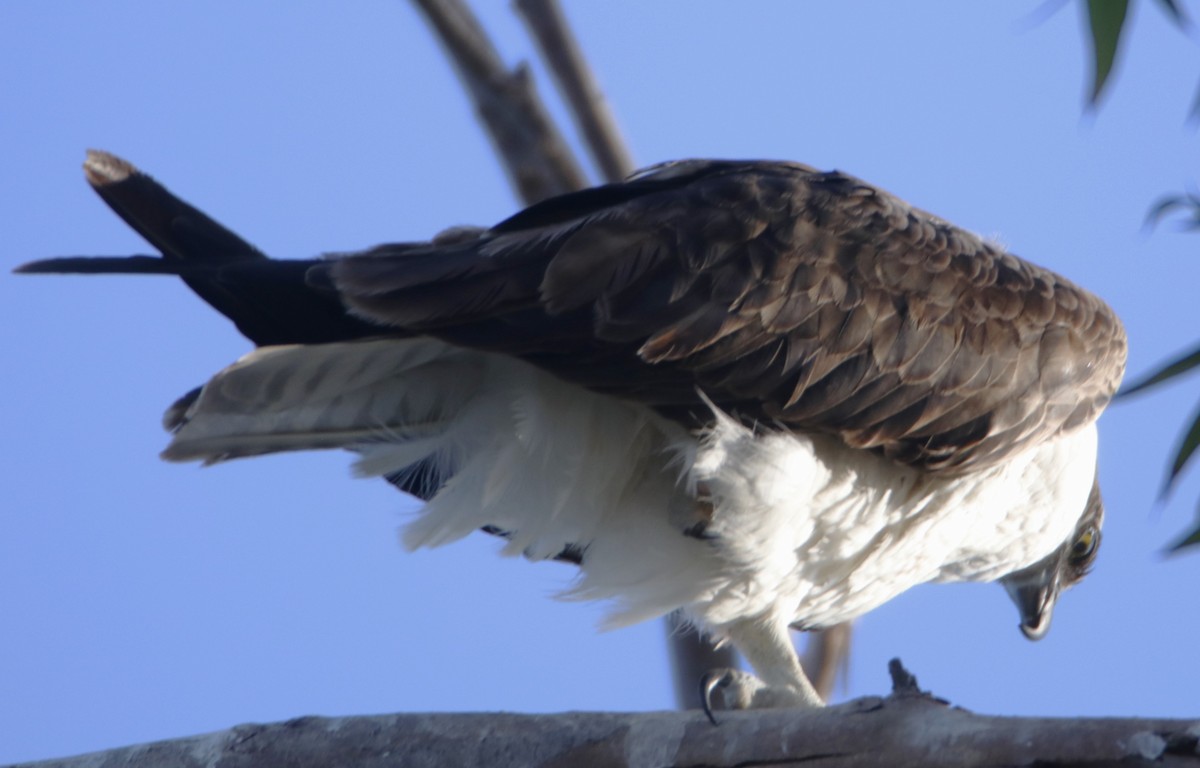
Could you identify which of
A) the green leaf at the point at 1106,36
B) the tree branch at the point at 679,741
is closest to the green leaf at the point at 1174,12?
the green leaf at the point at 1106,36

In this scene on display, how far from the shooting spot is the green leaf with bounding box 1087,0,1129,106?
433 centimetres

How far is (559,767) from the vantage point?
3.69 meters

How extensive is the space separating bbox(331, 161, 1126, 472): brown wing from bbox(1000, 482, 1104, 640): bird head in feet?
6.22

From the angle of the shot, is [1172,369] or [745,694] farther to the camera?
[745,694]

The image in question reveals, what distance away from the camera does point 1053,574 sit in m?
6.87

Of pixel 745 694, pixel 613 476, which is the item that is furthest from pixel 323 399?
pixel 745 694

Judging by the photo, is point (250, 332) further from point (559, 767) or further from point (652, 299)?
point (559, 767)

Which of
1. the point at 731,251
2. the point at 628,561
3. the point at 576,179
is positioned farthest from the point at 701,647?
the point at 731,251

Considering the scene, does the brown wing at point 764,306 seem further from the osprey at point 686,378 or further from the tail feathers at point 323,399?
the tail feathers at point 323,399

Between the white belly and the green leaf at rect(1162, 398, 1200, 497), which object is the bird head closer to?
the white belly

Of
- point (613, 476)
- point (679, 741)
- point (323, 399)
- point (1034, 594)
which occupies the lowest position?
point (1034, 594)

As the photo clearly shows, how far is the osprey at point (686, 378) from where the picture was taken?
4324 millimetres

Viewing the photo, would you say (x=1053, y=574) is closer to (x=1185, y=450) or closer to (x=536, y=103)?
(x=1185, y=450)

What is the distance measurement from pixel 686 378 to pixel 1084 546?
3.29m
